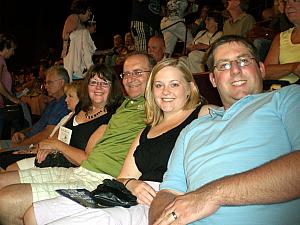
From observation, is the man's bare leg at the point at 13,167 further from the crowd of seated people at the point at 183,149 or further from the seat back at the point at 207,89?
the seat back at the point at 207,89

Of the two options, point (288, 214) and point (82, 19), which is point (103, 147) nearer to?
point (288, 214)

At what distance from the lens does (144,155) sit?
2002mm

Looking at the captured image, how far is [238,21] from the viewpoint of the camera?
4.45 meters

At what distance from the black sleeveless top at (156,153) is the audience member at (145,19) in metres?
2.67

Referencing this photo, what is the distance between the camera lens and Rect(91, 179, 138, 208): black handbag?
5.99ft

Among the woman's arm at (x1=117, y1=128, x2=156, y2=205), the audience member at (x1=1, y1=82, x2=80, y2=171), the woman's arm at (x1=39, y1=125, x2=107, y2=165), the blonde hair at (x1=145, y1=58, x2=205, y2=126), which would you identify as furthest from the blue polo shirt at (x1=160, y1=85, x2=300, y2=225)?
the audience member at (x1=1, y1=82, x2=80, y2=171)

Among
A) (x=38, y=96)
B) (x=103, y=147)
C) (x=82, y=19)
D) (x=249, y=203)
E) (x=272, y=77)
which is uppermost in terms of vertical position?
(x=82, y=19)

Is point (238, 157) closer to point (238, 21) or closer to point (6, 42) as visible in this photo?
point (238, 21)

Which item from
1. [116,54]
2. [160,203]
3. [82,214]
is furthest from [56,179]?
[116,54]

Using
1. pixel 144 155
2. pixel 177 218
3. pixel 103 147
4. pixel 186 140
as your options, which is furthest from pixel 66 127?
pixel 177 218

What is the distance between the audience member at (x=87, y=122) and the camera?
8.46ft

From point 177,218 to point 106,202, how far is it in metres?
0.51

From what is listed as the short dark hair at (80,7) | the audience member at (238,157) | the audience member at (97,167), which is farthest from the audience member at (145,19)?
the audience member at (238,157)

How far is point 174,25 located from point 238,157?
3986 millimetres
